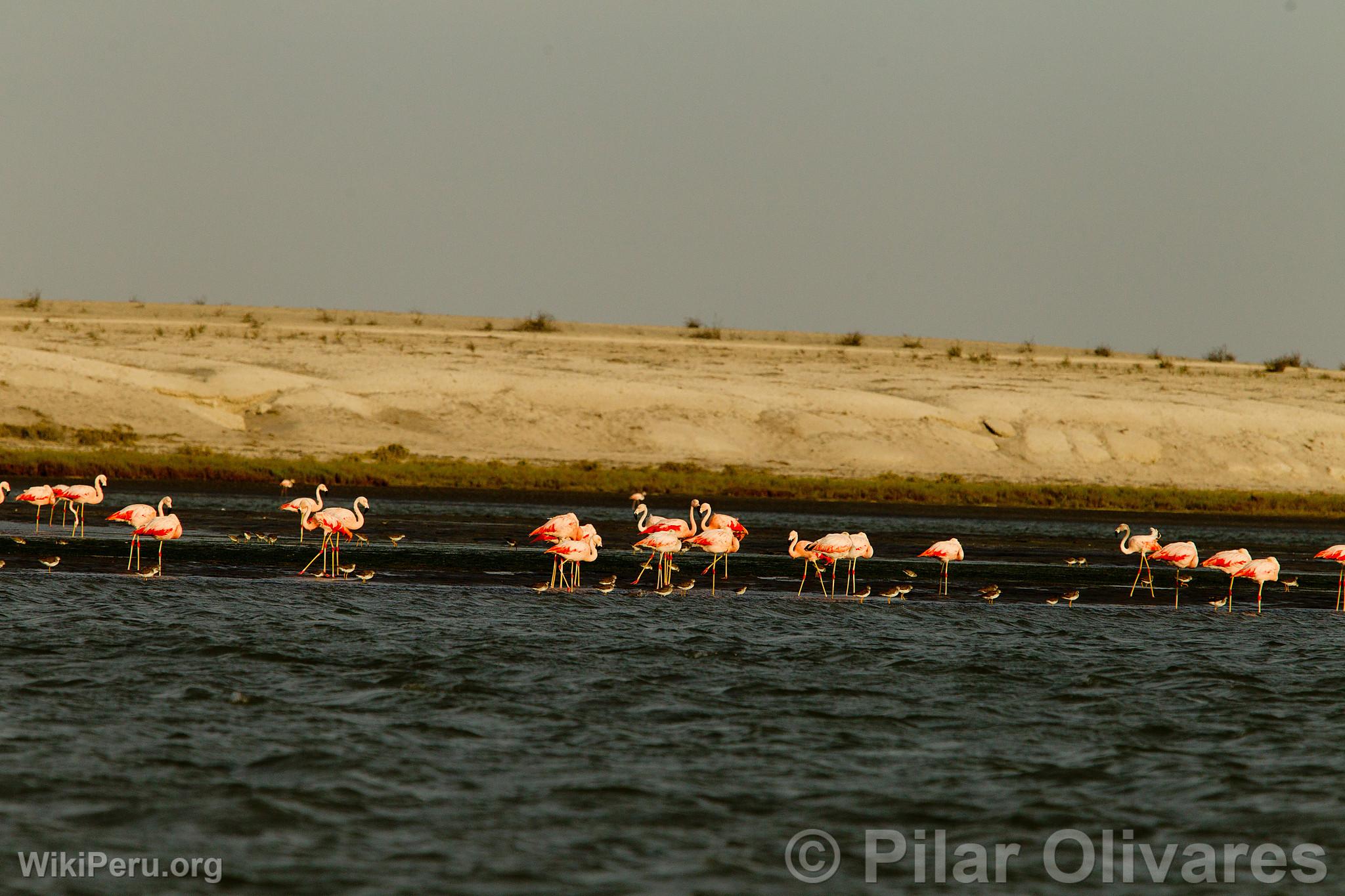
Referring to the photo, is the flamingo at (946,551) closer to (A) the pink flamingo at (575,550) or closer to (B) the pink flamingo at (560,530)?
(A) the pink flamingo at (575,550)

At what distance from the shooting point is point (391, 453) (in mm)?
43188

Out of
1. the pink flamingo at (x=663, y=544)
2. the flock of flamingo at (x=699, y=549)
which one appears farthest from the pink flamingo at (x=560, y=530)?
the pink flamingo at (x=663, y=544)

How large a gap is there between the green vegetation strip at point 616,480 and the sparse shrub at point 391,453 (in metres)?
0.06

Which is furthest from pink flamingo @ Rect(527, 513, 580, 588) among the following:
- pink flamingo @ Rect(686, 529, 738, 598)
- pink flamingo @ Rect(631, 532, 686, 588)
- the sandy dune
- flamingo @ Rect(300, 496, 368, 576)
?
the sandy dune

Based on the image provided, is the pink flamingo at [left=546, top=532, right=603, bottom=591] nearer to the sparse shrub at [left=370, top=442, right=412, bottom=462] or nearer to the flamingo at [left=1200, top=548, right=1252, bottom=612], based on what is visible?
the flamingo at [left=1200, top=548, right=1252, bottom=612]

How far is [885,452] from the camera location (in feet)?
154

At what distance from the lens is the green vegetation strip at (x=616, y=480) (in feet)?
120

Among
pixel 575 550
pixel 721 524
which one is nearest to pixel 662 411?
pixel 721 524

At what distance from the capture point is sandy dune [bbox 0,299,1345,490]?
45.5 m

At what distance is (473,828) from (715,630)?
7886mm

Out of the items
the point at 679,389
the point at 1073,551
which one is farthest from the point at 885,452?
the point at 1073,551

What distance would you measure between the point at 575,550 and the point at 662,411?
96.8 ft

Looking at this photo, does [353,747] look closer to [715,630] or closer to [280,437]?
[715,630]

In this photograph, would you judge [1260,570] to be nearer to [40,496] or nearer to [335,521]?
[335,521]
